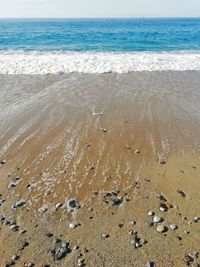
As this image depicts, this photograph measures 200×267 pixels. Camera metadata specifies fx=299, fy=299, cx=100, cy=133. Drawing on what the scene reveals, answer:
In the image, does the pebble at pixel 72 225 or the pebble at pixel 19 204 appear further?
the pebble at pixel 19 204

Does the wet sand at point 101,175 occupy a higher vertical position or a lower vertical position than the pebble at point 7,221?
lower

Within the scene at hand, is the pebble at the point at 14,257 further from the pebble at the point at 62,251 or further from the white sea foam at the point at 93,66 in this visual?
the white sea foam at the point at 93,66

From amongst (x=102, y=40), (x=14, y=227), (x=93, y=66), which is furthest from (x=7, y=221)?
(x=102, y=40)

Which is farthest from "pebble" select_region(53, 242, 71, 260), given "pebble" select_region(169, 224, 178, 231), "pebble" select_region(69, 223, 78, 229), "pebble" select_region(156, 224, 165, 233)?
"pebble" select_region(169, 224, 178, 231)

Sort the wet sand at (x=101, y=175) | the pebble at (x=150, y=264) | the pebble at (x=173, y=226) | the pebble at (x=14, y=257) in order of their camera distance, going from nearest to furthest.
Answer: the pebble at (x=150, y=264) < the pebble at (x=14, y=257) < the wet sand at (x=101, y=175) < the pebble at (x=173, y=226)

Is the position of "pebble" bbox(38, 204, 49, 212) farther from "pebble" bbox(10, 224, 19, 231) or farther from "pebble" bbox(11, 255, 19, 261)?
"pebble" bbox(11, 255, 19, 261)

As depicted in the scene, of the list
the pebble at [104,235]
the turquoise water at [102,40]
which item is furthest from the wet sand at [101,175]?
the turquoise water at [102,40]

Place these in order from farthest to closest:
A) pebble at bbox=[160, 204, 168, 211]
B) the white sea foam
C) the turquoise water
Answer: the turquoise water → the white sea foam → pebble at bbox=[160, 204, 168, 211]

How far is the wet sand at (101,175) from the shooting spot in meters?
4.48

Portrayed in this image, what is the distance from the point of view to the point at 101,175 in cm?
631

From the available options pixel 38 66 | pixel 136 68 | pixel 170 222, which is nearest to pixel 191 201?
pixel 170 222

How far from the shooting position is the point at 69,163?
6.78 m

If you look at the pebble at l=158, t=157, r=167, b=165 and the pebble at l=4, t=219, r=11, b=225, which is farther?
the pebble at l=158, t=157, r=167, b=165

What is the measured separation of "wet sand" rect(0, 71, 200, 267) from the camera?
177 inches
